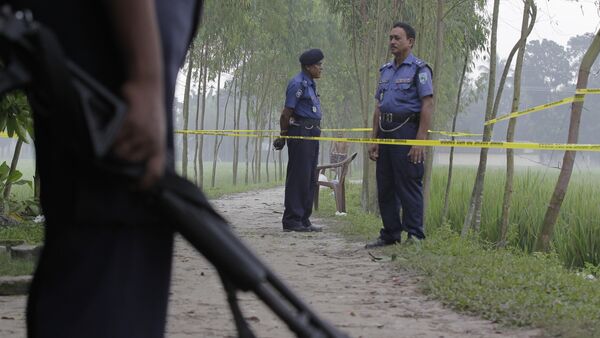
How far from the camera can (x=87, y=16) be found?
1531 millimetres

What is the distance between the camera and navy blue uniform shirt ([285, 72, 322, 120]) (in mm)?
9977

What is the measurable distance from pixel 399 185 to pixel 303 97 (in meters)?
2.25

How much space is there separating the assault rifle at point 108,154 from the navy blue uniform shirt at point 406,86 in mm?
6475

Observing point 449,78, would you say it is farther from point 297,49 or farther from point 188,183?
point 188,183

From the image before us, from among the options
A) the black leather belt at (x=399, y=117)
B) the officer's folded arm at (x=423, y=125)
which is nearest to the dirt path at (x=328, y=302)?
the officer's folded arm at (x=423, y=125)

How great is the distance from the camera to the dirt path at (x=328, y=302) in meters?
4.71

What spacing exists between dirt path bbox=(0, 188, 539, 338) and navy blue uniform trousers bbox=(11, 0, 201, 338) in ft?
4.88

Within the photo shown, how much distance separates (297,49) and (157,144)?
27.4 metres

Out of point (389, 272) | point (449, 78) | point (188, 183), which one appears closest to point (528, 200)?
point (389, 272)

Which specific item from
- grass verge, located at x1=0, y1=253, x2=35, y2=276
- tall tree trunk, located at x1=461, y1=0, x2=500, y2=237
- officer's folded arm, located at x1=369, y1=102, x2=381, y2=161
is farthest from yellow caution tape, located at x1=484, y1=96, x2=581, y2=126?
grass verge, located at x1=0, y1=253, x2=35, y2=276

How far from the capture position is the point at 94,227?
1574 millimetres

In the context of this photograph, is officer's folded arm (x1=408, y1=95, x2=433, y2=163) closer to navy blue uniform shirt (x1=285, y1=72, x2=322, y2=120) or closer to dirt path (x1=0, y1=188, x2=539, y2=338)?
dirt path (x1=0, y1=188, x2=539, y2=338)

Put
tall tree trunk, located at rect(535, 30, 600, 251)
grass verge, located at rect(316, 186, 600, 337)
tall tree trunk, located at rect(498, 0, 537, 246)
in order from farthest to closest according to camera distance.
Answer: tall tree trunk, located at rect(498, 0, 537, 246) → tall tree trunk, located at rect(535, 30, 600, 251) → grass verge, located at rect(316, 186, 600, 337)

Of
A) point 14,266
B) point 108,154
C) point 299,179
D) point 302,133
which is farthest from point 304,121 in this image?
point 108,154
